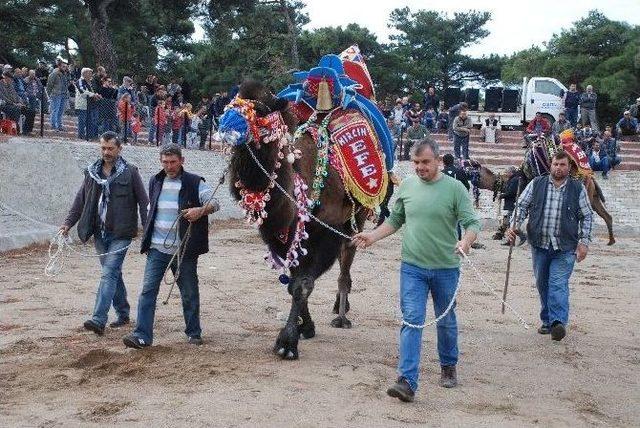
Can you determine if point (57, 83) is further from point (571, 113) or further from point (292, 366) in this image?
point (571, 113)

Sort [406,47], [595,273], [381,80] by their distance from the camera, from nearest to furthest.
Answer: [595,273]
[381,80]
[406,47]

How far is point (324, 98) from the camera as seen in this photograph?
8719 millimetres

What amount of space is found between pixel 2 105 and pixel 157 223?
11.4m

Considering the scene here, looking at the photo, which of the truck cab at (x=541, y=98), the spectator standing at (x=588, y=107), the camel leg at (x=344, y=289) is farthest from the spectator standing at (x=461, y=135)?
the camel leg at (x=344, y=289)

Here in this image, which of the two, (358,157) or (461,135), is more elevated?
(461,135)

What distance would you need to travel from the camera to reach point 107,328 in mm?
8281

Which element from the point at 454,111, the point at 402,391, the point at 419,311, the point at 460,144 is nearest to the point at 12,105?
the point at 460,144

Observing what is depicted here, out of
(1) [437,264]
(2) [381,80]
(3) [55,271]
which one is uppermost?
(2) [381,80]

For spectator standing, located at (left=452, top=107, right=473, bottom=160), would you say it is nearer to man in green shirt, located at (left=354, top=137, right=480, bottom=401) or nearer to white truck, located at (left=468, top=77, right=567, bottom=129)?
white truck, located at (left=468, top=77, right=567, bottom=129)

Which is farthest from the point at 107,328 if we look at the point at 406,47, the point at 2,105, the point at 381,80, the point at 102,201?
the point at 406,47

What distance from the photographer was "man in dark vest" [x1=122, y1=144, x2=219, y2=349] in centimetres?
734

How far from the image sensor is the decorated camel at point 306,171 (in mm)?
6883

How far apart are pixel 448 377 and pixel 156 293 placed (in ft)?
8.74

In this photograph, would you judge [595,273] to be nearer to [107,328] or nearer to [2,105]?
[107,328]
